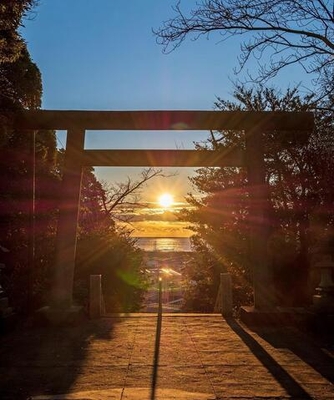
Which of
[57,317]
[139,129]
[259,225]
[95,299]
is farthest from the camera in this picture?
Result: [95,299]

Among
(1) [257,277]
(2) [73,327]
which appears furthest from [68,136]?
(1) [257,277]

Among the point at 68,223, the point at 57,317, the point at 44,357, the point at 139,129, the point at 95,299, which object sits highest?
the point at 139,129

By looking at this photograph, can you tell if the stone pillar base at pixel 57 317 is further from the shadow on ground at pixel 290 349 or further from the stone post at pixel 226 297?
the stone post at pixel 226 297

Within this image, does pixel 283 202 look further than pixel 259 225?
Yes

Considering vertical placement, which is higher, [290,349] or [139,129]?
[139,129]

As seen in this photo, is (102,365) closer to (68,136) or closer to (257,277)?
(257,277)

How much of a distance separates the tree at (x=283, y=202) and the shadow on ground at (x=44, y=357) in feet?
19.7

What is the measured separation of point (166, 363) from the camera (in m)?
6.53

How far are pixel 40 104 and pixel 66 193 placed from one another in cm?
627

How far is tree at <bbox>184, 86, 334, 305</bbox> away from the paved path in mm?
4435

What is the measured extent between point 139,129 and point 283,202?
723 centimetres

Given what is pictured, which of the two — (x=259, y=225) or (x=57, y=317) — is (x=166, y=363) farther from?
(x=259, y=225)

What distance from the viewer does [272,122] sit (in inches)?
411

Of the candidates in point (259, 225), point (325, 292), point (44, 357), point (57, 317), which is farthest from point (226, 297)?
point (44, 357)
